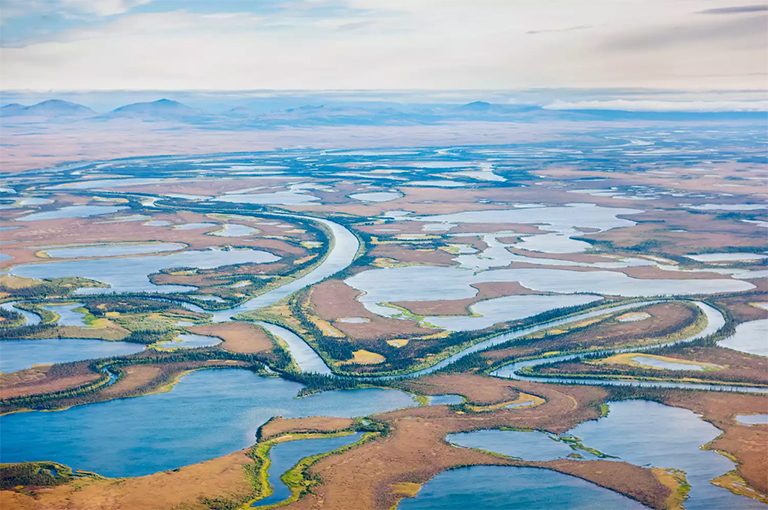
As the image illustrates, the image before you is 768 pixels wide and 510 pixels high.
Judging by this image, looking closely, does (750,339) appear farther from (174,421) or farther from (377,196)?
(377,196)

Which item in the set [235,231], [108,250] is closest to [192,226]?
[235,231]

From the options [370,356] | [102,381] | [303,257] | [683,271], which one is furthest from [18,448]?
[683,271]

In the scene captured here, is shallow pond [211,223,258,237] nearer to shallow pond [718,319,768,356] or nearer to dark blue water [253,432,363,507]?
shallow pond [718,319,768,356]

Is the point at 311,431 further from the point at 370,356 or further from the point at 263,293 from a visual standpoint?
the point at 263,293

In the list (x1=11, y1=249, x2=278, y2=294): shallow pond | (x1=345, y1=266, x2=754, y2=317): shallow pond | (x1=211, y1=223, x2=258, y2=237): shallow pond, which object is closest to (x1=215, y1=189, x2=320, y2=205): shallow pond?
(x1=211, y1=223, x2=258, y2=237): shallow pond

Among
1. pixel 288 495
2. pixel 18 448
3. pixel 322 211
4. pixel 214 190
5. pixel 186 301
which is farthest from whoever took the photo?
pixel 214 190

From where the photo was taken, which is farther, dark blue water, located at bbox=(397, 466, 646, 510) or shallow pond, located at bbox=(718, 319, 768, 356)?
shallow pond, located at bbox=(718, 319, 768, 356)

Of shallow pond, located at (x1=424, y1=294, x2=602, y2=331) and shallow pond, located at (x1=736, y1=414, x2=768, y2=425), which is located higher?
shallow pond, located at (x1=424, y1=294, x2=602, y2=331)
